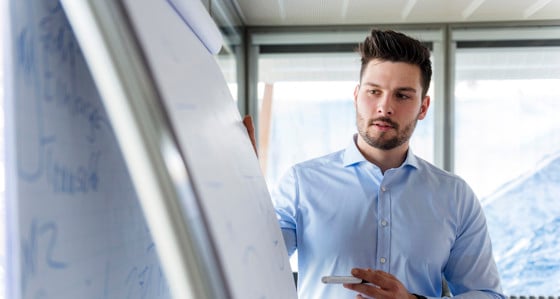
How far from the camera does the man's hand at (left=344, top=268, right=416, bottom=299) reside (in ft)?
2.70

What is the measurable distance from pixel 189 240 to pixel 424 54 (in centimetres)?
104

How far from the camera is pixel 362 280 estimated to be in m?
0.82

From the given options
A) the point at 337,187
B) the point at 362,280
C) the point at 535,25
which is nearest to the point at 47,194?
the point at 362,280

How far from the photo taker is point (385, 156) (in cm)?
116

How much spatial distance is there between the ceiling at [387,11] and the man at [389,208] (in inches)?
52.6

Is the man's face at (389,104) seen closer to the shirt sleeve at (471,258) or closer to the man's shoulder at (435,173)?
the man's shoulder at (435,173)

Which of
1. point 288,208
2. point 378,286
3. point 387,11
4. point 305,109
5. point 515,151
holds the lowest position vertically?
point 378,286

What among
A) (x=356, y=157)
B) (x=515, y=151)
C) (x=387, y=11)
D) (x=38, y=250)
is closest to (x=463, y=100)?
(x=515, y=151)

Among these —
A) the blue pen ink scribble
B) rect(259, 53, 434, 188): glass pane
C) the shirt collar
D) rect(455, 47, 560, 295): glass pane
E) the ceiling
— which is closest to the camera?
the blue pen ink scribble

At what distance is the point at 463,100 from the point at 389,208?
187cm

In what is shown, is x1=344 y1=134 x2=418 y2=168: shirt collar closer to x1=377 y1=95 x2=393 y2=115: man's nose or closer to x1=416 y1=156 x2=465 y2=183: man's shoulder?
x1=416 y1=156 x2=465 y2=183: man's shoulder

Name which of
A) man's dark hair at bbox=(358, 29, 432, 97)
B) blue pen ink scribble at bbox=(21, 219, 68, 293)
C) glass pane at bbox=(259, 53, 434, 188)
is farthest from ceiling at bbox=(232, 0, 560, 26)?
blue pen ink scribble at bbox=(21, 219, 68, 293)

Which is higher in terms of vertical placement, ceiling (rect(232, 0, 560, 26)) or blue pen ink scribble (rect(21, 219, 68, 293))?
ceiling (rect(232, 0, 560, 26))

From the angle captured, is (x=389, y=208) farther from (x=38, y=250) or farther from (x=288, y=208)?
(x=38, y=250)
